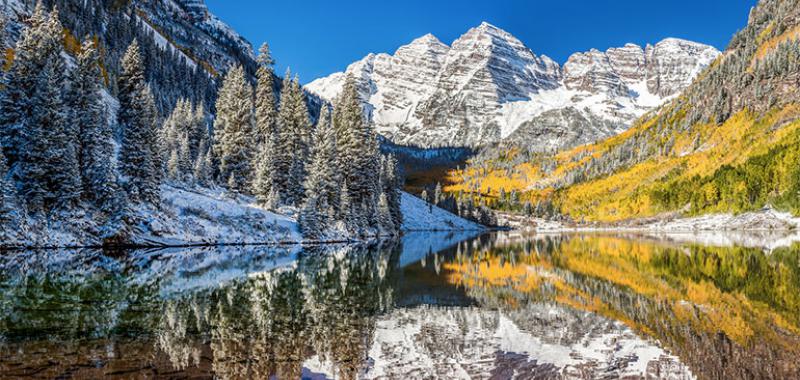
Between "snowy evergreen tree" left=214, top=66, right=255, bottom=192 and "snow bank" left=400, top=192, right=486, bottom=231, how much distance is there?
66.0m

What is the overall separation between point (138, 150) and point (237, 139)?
22004mm

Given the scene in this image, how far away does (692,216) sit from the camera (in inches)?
5753

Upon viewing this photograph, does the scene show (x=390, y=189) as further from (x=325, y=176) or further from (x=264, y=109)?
(x=325, y=176)

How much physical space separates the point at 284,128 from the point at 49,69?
115 ft

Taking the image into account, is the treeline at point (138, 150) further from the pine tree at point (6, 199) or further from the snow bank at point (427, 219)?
the snow bank at point (427, 219)

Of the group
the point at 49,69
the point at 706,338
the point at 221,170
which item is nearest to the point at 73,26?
the point at 221,170

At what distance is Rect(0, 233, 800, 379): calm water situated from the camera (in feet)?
39.2

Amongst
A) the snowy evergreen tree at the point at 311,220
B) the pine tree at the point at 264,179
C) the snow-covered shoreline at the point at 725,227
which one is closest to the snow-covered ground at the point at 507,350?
the snowy evergreen tree at the point at 311,220

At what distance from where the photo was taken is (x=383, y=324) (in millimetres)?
17453

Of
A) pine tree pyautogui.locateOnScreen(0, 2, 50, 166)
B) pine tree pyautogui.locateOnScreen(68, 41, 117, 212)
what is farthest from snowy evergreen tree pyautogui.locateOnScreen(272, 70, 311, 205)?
pine tree pyautogui.locateOnScreen(0, 2, 50, 166)

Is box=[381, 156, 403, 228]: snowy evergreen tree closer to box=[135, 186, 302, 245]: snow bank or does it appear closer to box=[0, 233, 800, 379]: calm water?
box=[135, 186, 302, 245]: snow bank

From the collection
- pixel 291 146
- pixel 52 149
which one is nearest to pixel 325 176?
pixel 291 146

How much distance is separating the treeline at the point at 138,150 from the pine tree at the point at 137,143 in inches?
4.3

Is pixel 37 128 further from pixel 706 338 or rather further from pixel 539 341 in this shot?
pixel 706 338
